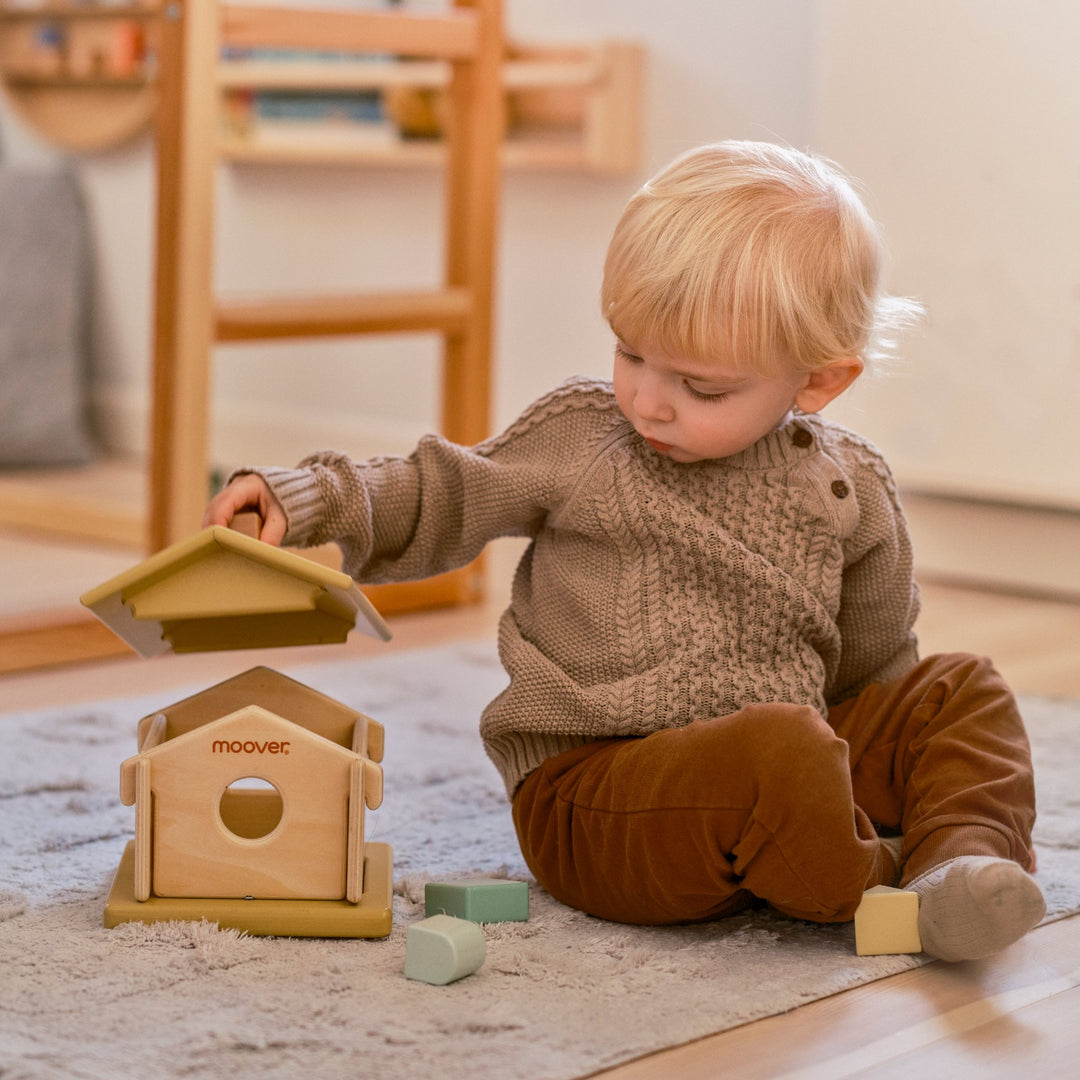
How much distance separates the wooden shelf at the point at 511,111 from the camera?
7.61ft

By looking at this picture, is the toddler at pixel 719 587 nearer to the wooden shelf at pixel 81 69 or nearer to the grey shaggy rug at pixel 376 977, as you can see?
the grey shaggy rug at pixel 376 977

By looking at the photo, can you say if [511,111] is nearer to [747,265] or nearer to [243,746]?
[747,265]

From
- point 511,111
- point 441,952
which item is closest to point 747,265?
point 441,952

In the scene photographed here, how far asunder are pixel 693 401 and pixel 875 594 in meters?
0.23

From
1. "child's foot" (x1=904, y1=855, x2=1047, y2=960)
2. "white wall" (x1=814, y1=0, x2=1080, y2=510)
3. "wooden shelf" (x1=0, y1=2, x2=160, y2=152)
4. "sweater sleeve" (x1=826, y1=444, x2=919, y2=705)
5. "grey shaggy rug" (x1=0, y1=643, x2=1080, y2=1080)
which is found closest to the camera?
"grey shaggy rug" (x1=0, y1=643, x2=1080, y2=1080)

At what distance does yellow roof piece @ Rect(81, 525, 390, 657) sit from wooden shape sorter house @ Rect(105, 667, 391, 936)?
6 cm

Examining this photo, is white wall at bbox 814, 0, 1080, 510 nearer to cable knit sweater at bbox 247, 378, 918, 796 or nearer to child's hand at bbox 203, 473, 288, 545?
cable knit sweater at bbox 247, 378, 918, 796

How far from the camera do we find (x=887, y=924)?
938mm

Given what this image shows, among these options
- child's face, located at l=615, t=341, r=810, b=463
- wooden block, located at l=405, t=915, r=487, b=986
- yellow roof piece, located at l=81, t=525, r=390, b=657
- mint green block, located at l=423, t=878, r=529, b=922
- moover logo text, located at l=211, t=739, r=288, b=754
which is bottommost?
mint green block, located at l=423, t=878, r=529, b=922

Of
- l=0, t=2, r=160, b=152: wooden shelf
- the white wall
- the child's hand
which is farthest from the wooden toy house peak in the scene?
l=0, t=2, r=160, b=152: wooden shelf

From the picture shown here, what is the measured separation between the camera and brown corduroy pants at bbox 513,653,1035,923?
2.95 feet

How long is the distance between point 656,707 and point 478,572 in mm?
979

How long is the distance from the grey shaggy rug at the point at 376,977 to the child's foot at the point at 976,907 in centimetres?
3

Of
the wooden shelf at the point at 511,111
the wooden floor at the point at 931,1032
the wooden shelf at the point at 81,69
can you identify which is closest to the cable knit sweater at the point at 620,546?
the wooden floor at the point at 931,1032
